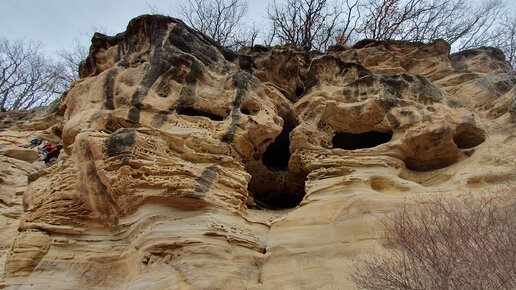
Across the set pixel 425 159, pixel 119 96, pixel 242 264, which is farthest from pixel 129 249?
pixel 425 159

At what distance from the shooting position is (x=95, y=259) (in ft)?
18.1

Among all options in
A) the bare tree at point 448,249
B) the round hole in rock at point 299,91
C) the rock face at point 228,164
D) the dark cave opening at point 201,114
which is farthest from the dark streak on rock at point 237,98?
the bare tree at point 448,249

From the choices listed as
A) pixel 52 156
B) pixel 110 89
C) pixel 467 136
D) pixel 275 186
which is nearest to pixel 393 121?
pixel 467 136

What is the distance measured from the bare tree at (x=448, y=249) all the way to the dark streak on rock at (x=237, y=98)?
10.5ft

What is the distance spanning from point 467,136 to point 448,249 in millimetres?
4724

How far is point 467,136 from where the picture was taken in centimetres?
812

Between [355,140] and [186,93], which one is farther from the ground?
[186,93]

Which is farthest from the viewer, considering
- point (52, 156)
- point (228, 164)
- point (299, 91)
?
point (299, 91)

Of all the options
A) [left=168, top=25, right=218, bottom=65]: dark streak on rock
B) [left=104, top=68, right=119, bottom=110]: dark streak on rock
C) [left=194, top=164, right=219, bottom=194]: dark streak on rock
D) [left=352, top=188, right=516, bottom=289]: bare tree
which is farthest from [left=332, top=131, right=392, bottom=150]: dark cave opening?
[left=104, top=68, right=119, bottom=110]: dark streak on rock

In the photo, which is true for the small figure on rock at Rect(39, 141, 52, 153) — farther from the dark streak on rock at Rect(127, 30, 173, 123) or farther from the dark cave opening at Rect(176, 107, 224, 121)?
the dark cave opening at Rect(176, 107, 224, 121)

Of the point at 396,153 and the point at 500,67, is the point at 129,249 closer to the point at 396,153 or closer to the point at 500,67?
the point at 396,153

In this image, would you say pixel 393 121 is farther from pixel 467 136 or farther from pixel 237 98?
pixel 237 98

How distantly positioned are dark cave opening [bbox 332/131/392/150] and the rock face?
2cm

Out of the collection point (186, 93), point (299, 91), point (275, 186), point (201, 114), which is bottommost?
point (275, 186)
